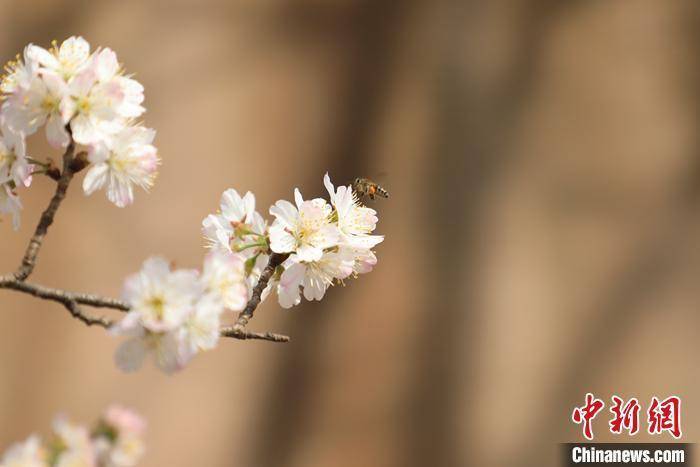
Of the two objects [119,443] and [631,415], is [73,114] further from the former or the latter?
[631,415]

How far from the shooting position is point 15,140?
583mm

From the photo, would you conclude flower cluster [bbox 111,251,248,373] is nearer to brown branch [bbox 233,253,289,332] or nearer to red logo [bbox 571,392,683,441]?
brown branch [bbox 233,253,289,332]

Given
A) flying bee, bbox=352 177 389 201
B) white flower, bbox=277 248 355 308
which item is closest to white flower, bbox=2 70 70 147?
white flower, bbox=277 248 355 308

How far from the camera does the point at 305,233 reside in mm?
678

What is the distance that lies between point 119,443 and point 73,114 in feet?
0.77

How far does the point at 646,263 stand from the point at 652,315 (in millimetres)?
143

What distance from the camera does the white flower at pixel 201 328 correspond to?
53 centimetres

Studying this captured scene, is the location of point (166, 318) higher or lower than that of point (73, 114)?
lower

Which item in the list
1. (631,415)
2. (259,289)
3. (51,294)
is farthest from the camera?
(631,415)

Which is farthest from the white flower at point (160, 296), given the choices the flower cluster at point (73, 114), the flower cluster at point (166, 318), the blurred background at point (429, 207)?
the blurred background at point (429, 207)

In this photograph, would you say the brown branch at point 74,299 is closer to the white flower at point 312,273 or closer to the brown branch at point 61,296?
the brown branch at point 61,296

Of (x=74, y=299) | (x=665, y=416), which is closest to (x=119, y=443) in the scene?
(x=74, y=299)

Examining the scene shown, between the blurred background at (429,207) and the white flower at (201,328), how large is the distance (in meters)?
1.51

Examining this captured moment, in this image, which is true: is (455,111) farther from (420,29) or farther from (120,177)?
(120,177)
